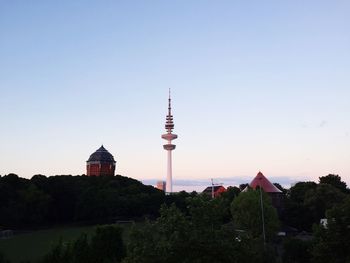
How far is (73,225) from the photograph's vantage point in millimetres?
84938

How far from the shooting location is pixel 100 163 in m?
159

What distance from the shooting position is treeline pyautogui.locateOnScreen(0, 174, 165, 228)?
76.3m

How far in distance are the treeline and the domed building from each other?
180 feet

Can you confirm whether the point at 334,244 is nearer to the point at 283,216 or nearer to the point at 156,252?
the point at 156,252

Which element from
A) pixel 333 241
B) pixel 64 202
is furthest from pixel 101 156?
pixel 333 241

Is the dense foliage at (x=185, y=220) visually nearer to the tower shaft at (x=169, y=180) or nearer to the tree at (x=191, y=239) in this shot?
the tree at (x=191, y=239)

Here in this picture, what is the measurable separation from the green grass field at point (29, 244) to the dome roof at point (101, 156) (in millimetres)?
84123

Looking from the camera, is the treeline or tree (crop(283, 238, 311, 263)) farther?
the treeline

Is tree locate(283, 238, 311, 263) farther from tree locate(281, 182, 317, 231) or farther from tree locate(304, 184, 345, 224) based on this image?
tree locate(281, 182, 317, 231)

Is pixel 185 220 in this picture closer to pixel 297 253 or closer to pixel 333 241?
pixel 333 241

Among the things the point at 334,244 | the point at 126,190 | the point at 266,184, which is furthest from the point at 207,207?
the point at 126,190

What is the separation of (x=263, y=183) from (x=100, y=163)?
248 ft

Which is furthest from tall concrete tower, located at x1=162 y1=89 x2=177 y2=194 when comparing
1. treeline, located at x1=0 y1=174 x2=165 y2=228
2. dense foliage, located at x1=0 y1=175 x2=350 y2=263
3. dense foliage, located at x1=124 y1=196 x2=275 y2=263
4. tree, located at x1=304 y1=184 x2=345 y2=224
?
dense foliage, located at x1=124 y1=196 x2=275 y2=263

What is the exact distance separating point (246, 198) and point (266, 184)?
2625cm
